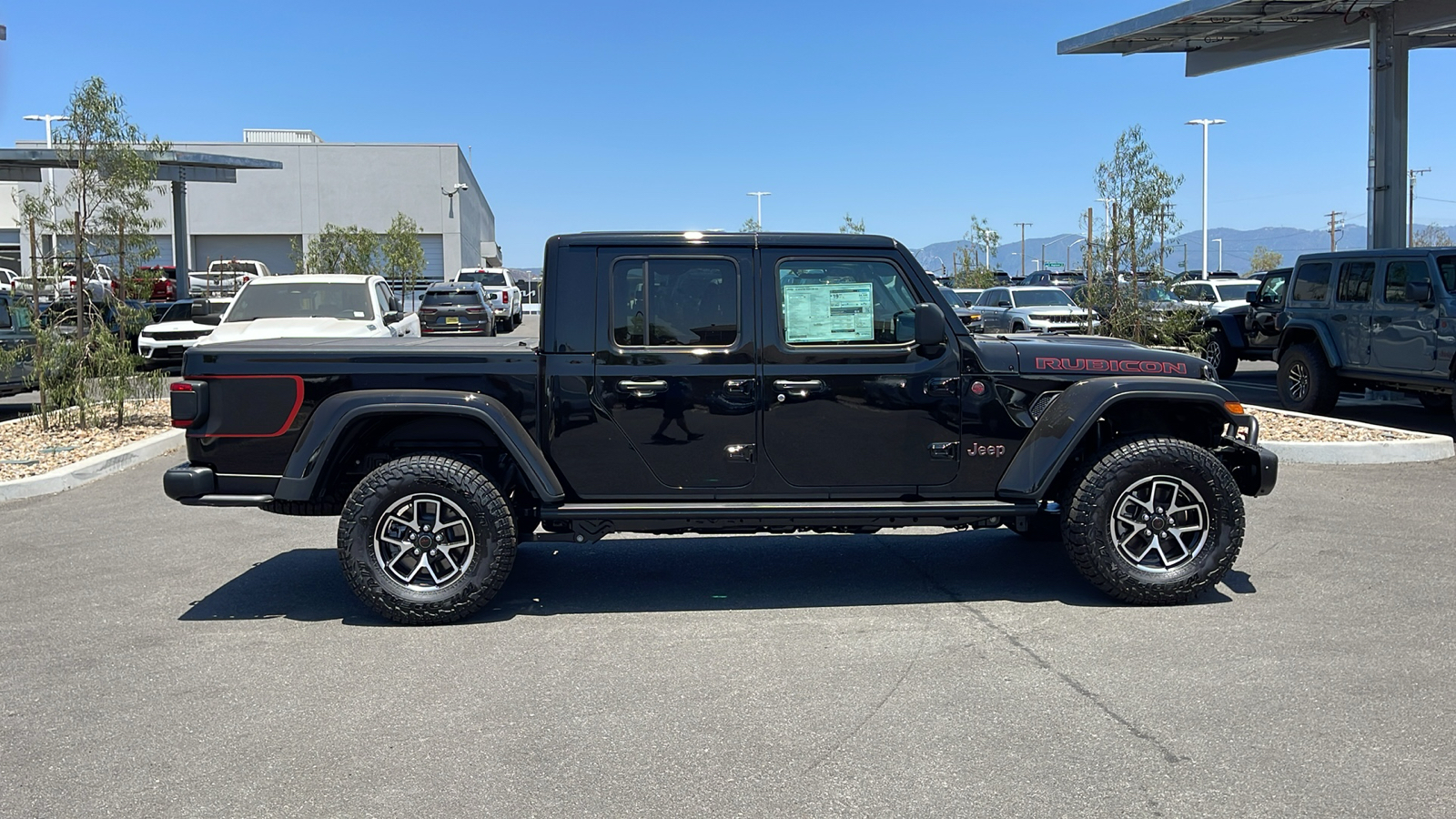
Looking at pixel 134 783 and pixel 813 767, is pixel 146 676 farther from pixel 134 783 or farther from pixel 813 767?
pixel 813 767

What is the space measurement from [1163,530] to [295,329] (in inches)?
443

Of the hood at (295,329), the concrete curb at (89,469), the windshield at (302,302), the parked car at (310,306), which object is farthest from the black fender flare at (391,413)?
the windshield at (302,302)

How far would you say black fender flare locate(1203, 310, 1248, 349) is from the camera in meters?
19.4

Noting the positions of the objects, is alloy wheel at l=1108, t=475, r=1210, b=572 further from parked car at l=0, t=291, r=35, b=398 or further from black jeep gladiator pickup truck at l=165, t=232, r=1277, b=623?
parked car at l=0, t=291, r=35, b=398

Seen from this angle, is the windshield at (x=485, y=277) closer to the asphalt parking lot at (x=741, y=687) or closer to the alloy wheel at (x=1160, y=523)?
the asphalt parking lot at (x=741, y=687)

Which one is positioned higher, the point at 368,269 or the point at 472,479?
the point at 368,269

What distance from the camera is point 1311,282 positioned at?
47.3 feet

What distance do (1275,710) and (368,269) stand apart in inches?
1689

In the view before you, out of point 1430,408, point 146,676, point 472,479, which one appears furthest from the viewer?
point 1430,408

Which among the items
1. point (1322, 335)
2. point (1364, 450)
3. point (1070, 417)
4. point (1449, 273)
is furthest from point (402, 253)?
point (1070, 417)

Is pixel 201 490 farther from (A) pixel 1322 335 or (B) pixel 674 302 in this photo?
(A) pixel 1322 335

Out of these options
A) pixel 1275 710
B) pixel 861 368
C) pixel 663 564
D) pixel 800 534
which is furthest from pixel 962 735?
pixel 800 534

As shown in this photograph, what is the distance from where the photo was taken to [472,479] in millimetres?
5941

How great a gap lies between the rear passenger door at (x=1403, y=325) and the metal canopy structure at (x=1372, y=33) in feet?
14.5
